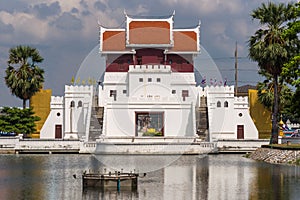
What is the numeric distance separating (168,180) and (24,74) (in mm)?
37694

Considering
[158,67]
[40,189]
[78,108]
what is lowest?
[40,189]

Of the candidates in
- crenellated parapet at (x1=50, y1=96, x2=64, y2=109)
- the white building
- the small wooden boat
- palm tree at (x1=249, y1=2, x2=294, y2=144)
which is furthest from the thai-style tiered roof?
the small wooden boat

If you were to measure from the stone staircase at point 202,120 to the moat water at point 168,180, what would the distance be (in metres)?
14.6

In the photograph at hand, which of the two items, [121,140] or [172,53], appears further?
[172,53]

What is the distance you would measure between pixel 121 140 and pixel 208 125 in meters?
9.25

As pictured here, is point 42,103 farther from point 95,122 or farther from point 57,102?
point 95,122

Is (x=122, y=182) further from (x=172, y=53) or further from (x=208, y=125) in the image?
(x=172, y=53)

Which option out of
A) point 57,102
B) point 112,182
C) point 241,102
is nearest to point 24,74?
point 57,102

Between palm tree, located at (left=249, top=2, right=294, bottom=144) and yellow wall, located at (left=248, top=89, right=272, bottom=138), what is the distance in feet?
70.0

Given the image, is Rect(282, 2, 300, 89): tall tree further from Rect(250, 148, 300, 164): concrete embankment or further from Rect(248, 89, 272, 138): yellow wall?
Rect(248, 89, 272, 138): yellow wall

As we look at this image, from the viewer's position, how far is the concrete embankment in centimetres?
4153

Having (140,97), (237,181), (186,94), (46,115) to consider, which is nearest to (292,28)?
(237,181)

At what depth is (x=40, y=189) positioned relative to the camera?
27.8 m

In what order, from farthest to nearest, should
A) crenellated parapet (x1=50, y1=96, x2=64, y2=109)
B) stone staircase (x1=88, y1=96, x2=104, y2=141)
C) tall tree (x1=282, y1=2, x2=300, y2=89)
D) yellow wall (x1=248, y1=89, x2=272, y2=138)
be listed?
yellow wall (x1=248, y1=89, x2=272, y2=138) → crenellated parapet (x1=50, y1=96, x2=64, y2=109) → stone staircase (x1=88, y1=96, x2=104, y2=141) → tall tree (x1=282, y1=2, x2=300, y2=89)
